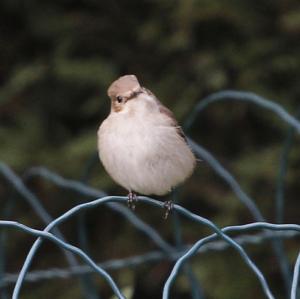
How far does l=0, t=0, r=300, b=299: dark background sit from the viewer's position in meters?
3.50

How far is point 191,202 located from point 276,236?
1.37 m

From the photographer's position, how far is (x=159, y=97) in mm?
3594

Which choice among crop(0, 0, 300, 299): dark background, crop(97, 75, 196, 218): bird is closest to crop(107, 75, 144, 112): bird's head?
crop(97, 75, 196, 218): bird

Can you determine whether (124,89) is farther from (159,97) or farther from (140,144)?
(159,97)

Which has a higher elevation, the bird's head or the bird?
the bird's head

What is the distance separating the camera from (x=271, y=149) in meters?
3.56

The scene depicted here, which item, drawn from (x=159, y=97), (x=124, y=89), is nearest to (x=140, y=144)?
(x=124, y=89)

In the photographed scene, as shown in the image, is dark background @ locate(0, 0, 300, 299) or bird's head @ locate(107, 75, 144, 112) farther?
dark background @ locate(0, 0, 300, 299)

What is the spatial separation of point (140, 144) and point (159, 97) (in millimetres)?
1461

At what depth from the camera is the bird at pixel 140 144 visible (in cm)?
210

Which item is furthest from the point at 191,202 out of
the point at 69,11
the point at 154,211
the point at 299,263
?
the point at 299,263

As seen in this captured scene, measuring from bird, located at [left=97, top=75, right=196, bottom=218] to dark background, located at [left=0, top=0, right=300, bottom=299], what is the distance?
1214mm

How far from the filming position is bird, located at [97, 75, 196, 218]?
6.90 ft

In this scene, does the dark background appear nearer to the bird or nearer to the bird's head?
the bird
